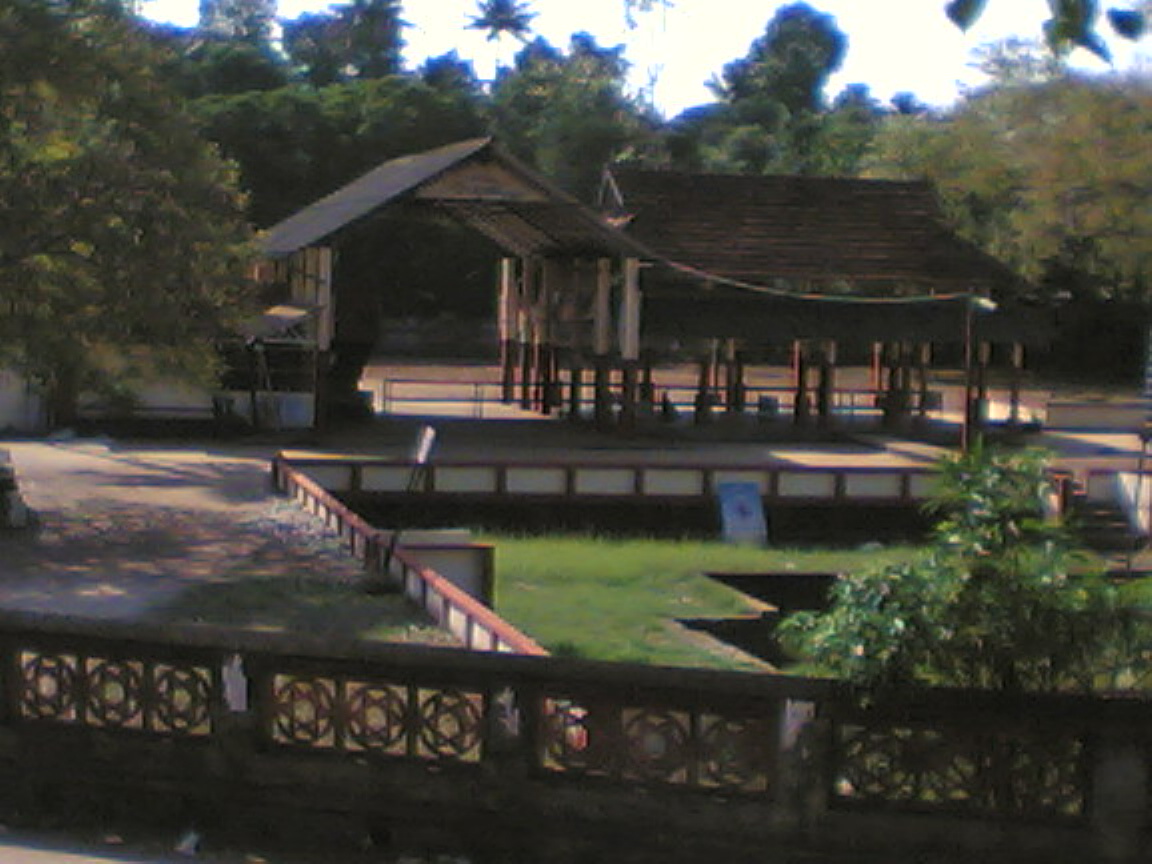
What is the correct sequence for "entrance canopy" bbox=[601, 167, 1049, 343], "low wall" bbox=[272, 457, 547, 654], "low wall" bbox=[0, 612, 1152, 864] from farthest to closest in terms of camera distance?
"entrance canopy" bbox=[601, 167, 1049, 343] → "low wall" bbox=[272, 457, 547, 654] → "low wall" bbox=[0, 612, 1152, 864]

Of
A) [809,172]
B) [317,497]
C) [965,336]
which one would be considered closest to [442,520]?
[317,497]

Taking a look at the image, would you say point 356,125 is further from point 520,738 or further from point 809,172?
point 520,738

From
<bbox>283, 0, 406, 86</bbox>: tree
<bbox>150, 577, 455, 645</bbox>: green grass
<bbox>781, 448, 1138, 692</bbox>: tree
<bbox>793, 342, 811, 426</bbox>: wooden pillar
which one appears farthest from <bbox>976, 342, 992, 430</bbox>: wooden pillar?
<bbox>283, 0, 406, 86</bbox>: tree

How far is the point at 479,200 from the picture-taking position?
3247cm

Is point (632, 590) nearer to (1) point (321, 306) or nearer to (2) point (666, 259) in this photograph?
(1) point (321, 306)

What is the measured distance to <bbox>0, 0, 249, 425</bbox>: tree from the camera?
19406 mm

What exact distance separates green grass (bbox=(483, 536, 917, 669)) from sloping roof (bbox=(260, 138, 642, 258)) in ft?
28.7

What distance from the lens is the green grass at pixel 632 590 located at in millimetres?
16094

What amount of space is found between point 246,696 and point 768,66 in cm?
7994

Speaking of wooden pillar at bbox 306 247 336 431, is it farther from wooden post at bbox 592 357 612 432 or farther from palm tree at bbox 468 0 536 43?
palm tree at bbox 468 0 536 43

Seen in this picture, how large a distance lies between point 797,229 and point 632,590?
18.5m

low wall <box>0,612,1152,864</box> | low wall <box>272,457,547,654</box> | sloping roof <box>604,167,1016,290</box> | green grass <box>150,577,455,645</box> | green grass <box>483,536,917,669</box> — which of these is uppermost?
sloping roof <box>604,167,1016,290</box>

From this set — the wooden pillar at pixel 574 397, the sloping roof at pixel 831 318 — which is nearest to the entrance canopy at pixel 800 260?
the sloping roof at pixel 831 318

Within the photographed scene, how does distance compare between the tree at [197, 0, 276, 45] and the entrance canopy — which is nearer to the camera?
the entrance canopy
